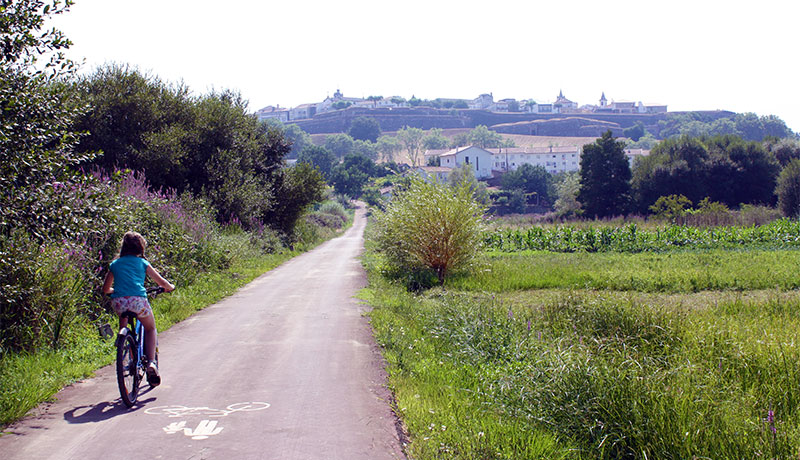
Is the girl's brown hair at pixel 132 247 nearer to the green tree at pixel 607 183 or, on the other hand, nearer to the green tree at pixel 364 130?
the green tree at pixel 607 183

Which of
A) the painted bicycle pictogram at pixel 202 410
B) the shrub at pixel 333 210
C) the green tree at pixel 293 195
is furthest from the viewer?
the shrub at pixel 333 210

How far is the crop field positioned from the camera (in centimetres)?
521

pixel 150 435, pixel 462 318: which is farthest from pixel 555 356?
pixel 150 435

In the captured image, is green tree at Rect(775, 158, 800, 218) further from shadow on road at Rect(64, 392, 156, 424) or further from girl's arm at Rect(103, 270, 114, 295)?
shadow on road at Rect(64, 392, 156, 424)

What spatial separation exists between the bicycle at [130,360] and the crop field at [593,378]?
272 cm

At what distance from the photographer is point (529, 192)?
104375 mm

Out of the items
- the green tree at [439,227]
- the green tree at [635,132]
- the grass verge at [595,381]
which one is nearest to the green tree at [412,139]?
the green tree at [635,132]

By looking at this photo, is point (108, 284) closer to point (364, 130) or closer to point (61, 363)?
point (61, 363)

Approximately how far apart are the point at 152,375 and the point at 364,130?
194 m

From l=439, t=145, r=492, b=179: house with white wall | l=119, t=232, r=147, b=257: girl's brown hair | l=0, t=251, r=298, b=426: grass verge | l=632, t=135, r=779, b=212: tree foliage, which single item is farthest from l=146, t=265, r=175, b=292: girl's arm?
l=439, t=145, r=492, b=179: house with white wall

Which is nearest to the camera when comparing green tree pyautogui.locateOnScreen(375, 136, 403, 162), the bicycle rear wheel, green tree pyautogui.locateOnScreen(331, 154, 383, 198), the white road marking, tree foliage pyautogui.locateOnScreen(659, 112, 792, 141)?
the white road marking

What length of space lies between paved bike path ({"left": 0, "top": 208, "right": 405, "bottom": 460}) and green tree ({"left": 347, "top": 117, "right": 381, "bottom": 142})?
7443 inches

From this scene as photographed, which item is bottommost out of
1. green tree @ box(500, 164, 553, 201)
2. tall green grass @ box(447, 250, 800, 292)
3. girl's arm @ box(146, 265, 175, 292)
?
green tree @ box(500, 164, 553, 201)

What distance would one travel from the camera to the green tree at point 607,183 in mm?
64688
